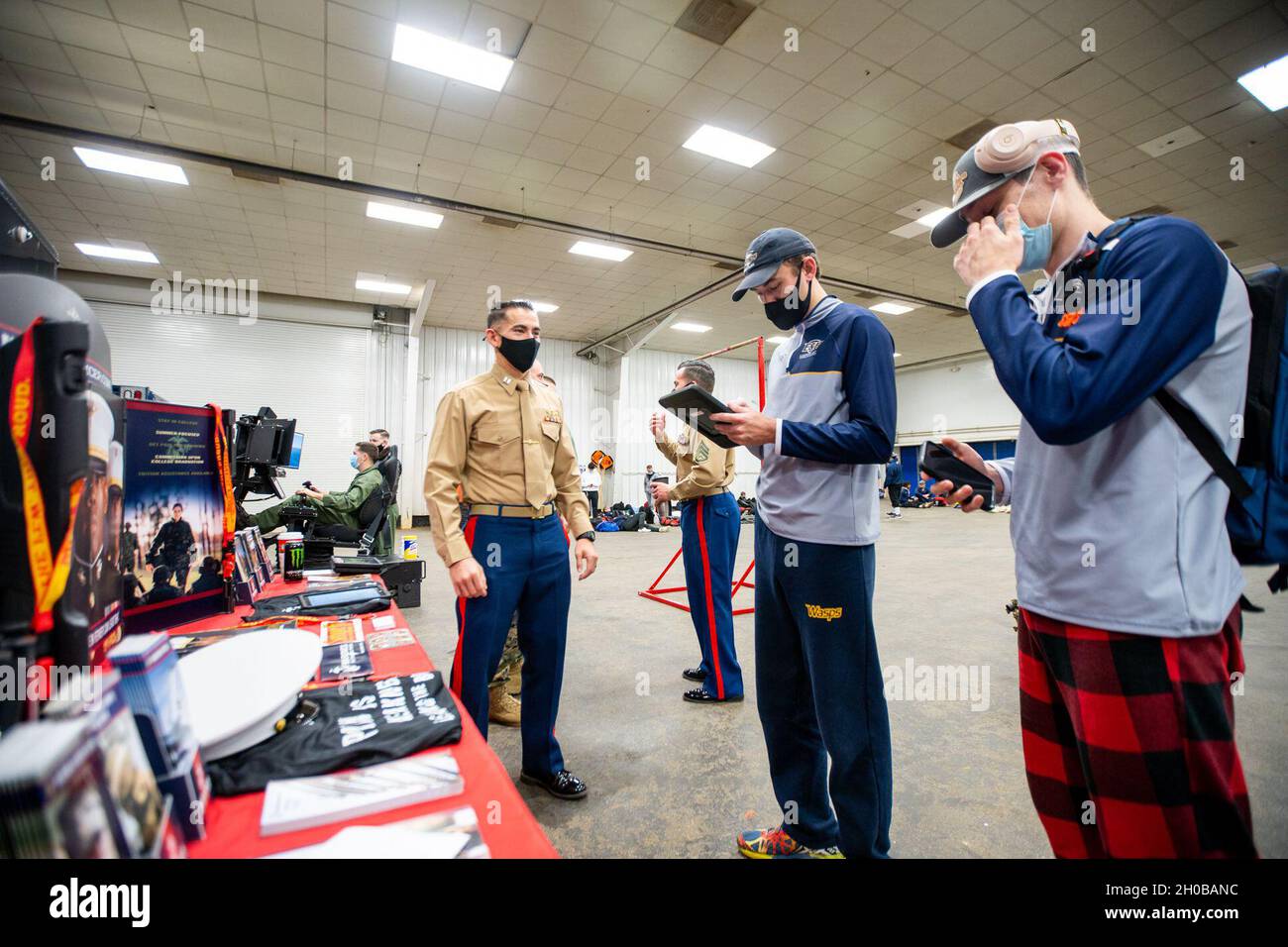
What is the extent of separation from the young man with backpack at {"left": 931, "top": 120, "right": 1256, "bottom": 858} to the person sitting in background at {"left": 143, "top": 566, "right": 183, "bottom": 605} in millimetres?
1937

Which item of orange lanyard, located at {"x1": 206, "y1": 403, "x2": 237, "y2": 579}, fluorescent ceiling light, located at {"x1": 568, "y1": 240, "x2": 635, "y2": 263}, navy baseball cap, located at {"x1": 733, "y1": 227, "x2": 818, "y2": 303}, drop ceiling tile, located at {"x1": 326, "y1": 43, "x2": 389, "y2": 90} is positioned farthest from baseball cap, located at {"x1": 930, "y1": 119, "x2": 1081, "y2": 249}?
fluorescent ceiling light, located at {"x1": 568, "y1": 240, "x2": 635, "y2": 263}

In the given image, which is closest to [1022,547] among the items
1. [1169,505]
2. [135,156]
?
[1169,505]

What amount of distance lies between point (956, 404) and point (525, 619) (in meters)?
19.0

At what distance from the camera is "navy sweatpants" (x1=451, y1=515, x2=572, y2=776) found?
1.84 meters

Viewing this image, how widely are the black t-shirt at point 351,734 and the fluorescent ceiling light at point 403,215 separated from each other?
755 cm

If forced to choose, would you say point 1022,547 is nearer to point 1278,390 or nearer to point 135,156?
point 1278,390

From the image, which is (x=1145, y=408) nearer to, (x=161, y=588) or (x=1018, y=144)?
(x=1018, y=144)

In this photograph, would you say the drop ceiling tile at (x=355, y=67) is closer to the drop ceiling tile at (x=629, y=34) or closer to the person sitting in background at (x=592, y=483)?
the drop ceiling tile at (x=629, y=34)

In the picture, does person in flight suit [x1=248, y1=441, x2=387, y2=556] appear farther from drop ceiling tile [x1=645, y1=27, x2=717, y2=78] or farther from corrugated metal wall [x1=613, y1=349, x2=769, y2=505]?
corrugated metal wall [x1=613, y1=349, x2=769, y2=505]

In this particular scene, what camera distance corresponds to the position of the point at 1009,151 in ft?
3.11

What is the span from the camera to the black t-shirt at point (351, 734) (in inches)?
29.4

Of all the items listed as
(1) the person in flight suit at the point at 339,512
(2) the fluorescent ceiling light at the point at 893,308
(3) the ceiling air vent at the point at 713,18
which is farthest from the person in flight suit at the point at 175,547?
(2) the fluorescent ceiling light at the point at 893,308

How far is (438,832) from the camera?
63 centimetres

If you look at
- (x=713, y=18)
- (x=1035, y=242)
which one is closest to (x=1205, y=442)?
(x=1035, y=242)
